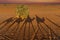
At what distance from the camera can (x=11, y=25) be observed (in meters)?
1.65

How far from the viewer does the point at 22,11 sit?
5.69 ft

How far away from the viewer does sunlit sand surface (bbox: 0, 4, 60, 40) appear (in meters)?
1.60

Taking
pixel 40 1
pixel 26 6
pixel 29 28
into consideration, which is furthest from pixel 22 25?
pixel 40 1

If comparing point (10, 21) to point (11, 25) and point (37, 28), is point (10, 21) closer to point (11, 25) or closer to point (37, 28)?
point (11, 25)

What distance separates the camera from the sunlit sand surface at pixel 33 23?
1.60 meters

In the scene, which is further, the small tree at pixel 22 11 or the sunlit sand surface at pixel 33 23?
the small tree at pixel 22 11

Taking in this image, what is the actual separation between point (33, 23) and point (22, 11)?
7.0 inches

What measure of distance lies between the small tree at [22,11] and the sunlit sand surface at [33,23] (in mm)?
37

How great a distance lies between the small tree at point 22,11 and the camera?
1.70 m

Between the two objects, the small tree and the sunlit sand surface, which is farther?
the small tree

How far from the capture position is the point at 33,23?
1.68m

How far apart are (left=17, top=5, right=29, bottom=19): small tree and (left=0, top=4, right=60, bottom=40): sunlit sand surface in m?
0.04

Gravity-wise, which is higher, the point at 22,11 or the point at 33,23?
the point at 22,11

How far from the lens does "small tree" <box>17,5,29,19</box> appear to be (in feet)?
5.56
